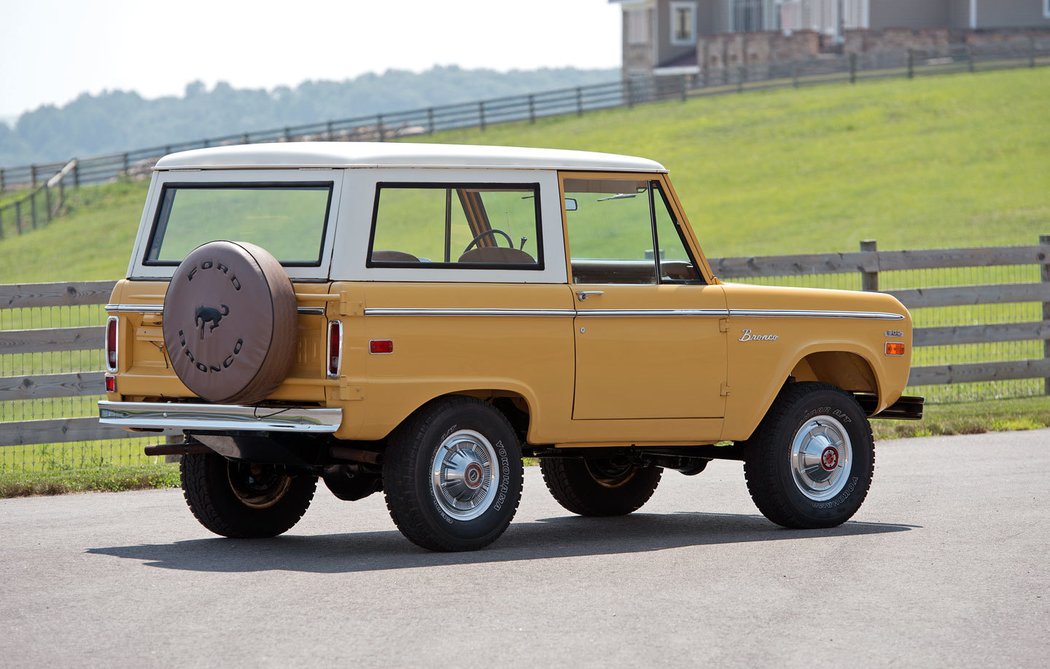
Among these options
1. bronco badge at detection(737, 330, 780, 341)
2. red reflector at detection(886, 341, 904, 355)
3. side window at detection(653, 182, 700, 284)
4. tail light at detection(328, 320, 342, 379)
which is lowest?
red reflector at detection(886, 341, 904, 355)

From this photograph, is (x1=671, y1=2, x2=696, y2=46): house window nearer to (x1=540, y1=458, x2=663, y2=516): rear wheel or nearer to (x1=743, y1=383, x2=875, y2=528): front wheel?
(x1=540, y1=458, x2=663, y2=516): rear wheel

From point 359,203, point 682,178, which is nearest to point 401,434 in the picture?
point 359,203

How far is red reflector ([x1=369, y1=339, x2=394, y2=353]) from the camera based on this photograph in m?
8.44

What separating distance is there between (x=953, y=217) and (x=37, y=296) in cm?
2584

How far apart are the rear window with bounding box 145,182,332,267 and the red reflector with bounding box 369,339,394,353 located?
54cm

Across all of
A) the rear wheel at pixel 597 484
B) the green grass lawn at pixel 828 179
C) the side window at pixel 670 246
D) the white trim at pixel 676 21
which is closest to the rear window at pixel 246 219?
the side window at pixel 670 246

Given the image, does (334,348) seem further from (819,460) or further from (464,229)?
(819,460)

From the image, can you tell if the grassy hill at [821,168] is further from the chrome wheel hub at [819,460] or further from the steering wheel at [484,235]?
the steering wheel at [484,235]

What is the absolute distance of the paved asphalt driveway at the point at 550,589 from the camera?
664 centimetres

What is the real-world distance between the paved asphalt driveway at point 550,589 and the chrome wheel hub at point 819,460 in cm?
28

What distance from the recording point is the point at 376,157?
8742 mm

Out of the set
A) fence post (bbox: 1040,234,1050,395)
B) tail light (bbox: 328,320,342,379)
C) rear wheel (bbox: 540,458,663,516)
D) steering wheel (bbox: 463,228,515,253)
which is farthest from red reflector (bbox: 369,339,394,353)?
fence post (bbox: 1040,234,1050,395)

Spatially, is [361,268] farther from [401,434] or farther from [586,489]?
[586,489]

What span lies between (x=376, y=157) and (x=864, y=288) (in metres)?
8.72
